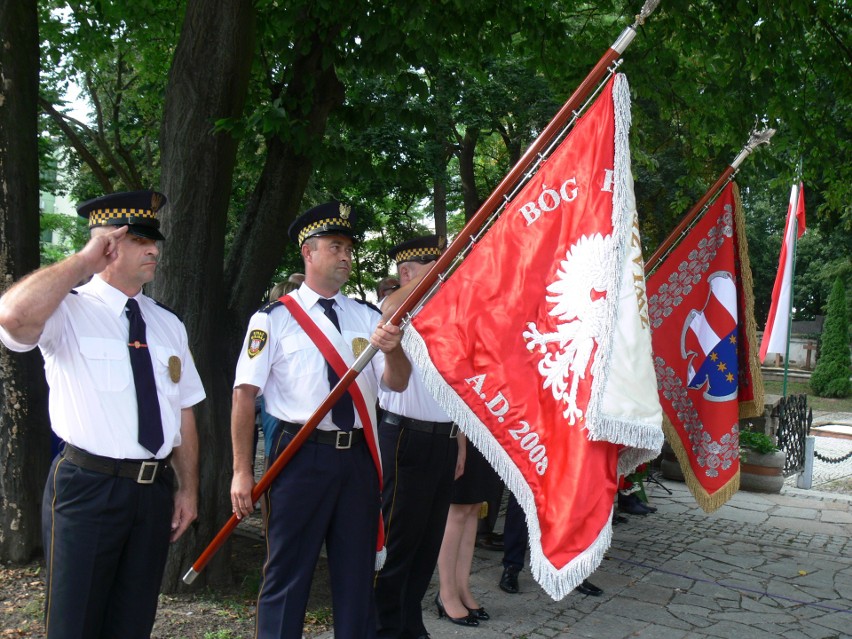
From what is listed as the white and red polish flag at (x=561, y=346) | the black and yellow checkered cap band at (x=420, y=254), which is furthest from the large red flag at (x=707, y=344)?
the white and red polish flag at (x=561, y=346)

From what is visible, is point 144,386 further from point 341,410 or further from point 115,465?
point 341,410

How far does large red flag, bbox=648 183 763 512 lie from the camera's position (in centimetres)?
520

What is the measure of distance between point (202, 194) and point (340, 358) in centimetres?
230

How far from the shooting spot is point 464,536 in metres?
5.38

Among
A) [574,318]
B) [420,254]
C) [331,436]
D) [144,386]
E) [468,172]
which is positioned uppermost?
[468,172]

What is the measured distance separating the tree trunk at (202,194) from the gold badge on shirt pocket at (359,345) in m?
2.02

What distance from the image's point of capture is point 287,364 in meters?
3.94

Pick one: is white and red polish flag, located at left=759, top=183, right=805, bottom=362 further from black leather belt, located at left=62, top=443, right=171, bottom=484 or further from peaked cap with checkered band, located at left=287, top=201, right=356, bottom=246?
black leather belt, located at left=62, top=443, right=171, bottom=484

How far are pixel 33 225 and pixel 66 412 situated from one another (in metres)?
3.21

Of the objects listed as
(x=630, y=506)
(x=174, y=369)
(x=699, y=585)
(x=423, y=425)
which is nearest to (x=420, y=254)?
(x=423, y=425)

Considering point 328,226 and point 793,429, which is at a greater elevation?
point 328,226

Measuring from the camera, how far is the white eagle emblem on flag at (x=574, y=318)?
359 centimetres

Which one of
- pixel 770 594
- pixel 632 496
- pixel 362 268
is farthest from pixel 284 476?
pixel 362 268

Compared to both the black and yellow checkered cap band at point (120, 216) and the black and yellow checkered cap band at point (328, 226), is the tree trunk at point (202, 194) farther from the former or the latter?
the black and yellow checkered cap band at point (120, 216)
